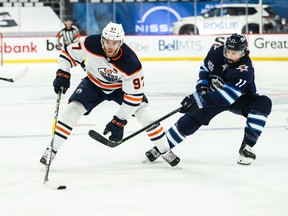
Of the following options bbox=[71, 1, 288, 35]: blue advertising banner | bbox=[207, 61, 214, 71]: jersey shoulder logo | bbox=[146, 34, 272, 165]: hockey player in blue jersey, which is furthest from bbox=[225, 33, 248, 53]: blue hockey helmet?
bbox=[71, 1, 288, 35]: blue advertising banner

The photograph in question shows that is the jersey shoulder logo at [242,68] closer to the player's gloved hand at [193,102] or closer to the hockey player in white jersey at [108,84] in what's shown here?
the player's gloved hand at [193,102]

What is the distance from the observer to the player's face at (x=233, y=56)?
4.47 meters

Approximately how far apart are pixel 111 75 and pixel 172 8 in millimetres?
15106

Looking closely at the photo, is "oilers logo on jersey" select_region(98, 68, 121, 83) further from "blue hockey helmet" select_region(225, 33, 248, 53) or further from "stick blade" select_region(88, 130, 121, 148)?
"blue hockey helmet" select_region(225, 33, 248, 53)

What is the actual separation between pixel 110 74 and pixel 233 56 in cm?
76

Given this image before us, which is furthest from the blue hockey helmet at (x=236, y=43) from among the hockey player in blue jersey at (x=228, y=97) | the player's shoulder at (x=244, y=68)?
the player's shoulder at (x=244, y=68)

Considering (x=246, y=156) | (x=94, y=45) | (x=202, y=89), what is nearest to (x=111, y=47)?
(x=94, y=45)

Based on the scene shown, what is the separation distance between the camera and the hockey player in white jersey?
14.1 ft

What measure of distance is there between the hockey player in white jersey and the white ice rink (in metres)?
0.25

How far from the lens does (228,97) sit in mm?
4488

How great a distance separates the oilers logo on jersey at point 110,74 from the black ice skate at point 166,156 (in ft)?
1.92

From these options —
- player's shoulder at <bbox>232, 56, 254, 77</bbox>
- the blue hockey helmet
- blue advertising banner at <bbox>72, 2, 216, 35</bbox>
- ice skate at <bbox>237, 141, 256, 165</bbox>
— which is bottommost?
blue advertising banner at <bbox>72, 2, 216, 35</bbox>

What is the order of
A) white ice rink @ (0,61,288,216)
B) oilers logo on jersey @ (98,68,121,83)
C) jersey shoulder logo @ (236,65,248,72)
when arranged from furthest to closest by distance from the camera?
jersey shoulder logo @ (236,65,248,72)
oilers logo on jersey @ (98,68,121,83)
white ice rink @ (0,61,288,216)

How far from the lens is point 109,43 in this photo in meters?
4.23
